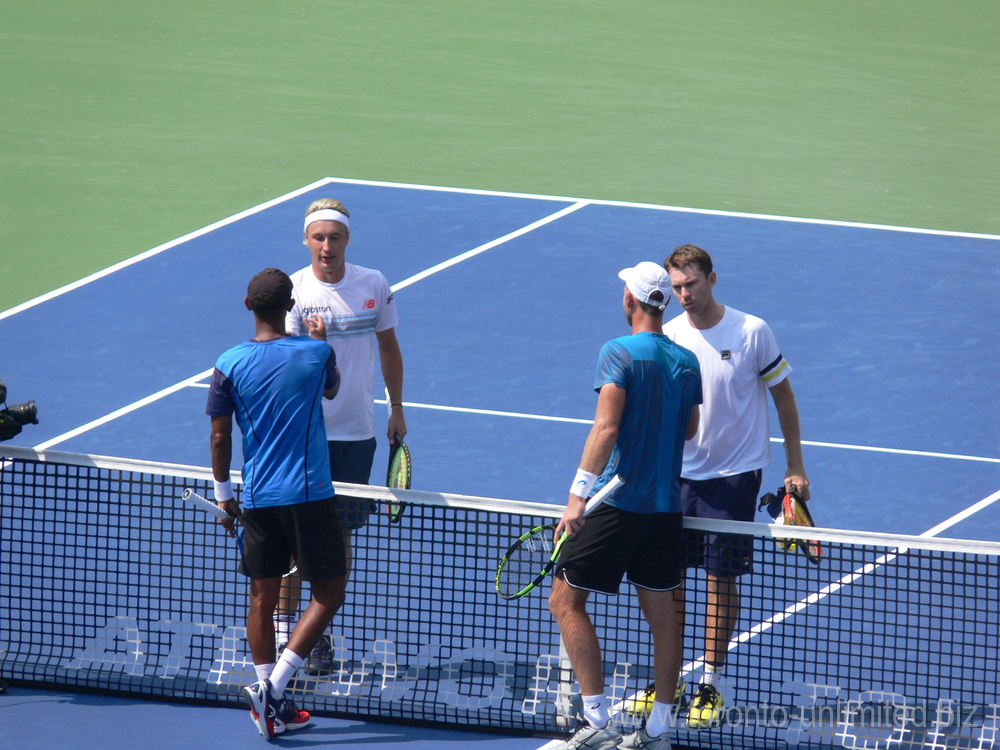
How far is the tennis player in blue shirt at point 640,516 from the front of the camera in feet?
18.8

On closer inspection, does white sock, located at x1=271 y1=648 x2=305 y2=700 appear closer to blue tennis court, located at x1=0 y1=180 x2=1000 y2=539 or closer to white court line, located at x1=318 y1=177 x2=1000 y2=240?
blue tennis court, located at x1=0 y1=180 x2=1000 y2=539

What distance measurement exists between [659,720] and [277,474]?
1.92 meters

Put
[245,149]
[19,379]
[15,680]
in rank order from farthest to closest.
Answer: [245,149] → [19,379] → [15,680]

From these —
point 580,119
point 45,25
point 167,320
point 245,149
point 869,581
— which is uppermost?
point 45,25

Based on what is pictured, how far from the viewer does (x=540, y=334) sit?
477 inches

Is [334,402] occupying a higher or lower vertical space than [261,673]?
higher

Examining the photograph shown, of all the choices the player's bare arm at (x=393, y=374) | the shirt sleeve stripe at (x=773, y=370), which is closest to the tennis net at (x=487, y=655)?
the player's bare arm at (x=393, y=374)

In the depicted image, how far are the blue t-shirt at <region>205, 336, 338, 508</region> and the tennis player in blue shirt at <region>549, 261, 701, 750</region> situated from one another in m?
1.12

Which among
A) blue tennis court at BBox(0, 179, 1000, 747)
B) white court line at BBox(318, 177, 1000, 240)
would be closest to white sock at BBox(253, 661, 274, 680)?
blue tennis court at BBox(0, 179, 1000, 747)

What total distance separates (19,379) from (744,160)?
1012cm

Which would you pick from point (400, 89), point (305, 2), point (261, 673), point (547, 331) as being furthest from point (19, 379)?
point (305, 2)

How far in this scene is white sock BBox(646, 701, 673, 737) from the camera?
584cm

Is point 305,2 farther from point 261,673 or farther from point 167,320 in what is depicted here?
point 261,673

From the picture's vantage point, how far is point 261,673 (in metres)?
6.05
